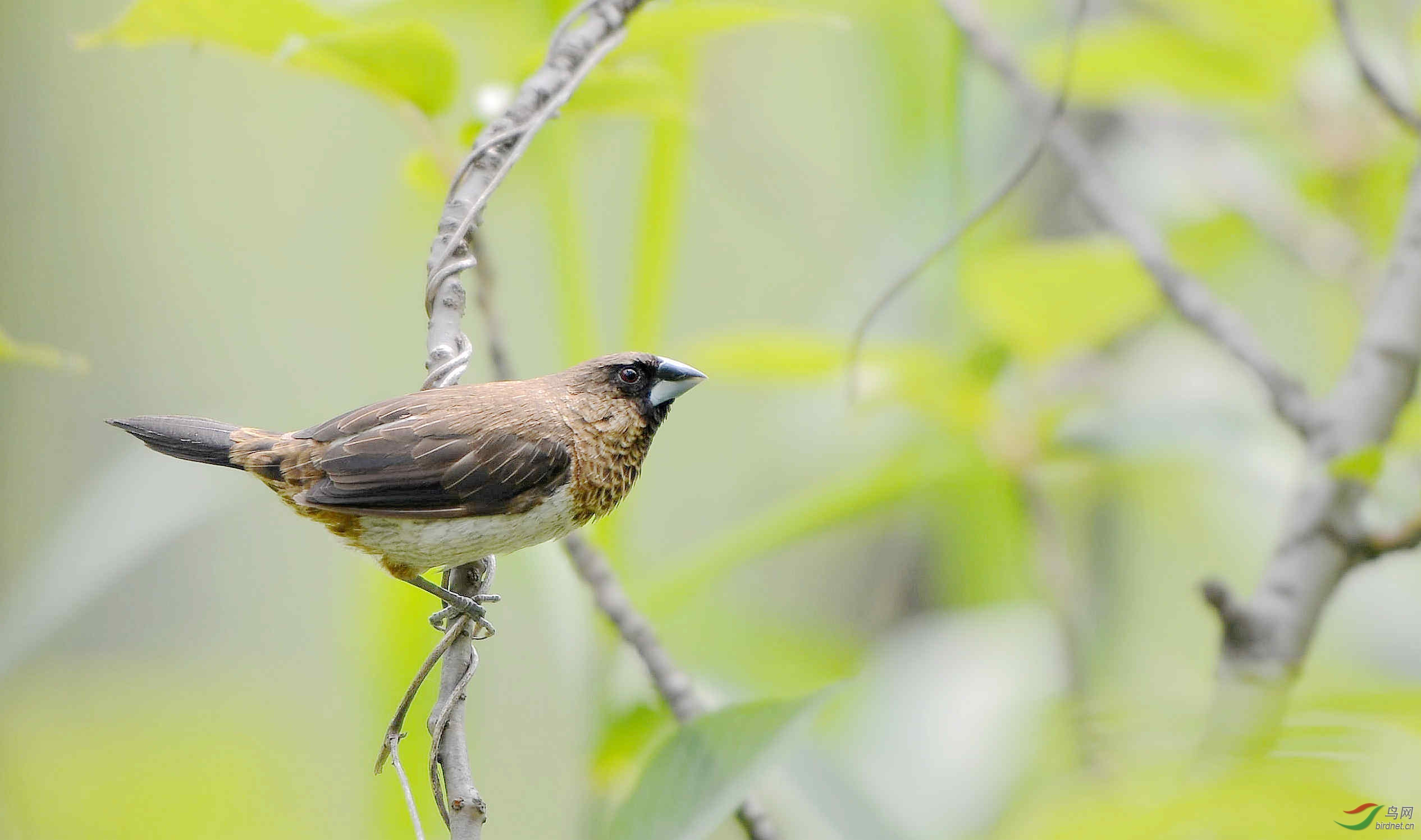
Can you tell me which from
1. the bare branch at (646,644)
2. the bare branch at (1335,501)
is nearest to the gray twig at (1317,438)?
the bare branch at (1335,501)

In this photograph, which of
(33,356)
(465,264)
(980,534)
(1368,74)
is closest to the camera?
(465,264)

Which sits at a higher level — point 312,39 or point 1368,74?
point 312,39

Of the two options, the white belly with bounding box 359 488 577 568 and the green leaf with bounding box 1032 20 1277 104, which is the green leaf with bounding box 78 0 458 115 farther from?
the green leaf with bounding box 1032 20 1277 104

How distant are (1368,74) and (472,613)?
3.90ft

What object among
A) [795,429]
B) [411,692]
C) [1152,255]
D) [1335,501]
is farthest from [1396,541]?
[795,429]

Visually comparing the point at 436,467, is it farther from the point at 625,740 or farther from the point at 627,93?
the point at 625,740

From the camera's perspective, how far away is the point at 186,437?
883mm

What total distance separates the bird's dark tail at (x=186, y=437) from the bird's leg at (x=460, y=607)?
20 centimetres

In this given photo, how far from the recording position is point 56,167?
9.89 feet

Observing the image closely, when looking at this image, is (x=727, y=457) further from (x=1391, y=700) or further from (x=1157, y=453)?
(x=1391, y=700)

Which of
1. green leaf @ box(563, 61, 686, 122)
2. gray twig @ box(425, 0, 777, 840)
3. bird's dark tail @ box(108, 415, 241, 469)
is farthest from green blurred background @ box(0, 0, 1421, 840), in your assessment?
bird's dark tail @ box(108, 415, 241, 469)

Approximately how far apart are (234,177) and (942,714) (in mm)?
3527

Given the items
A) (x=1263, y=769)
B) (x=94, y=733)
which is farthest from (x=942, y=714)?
(x=94, y=733)

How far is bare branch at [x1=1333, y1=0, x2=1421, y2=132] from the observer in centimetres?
124
